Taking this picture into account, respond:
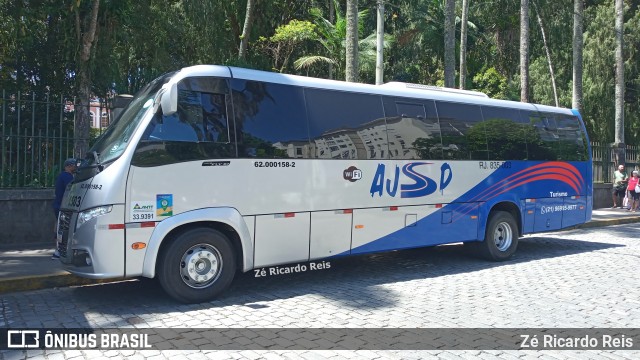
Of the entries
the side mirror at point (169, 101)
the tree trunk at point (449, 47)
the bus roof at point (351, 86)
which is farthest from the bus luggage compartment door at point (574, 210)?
the side mirror at point (169, 101)

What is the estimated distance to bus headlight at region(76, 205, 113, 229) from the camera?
640 cm

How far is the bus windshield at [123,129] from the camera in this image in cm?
674

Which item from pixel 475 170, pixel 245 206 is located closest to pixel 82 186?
pixel 245 206

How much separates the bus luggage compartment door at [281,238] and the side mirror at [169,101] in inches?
74.2

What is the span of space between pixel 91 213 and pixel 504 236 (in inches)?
307

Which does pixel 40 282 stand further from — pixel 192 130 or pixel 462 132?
pixel 462 132

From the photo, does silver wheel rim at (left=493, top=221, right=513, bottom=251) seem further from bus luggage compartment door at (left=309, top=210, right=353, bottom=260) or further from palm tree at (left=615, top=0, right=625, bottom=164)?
palm tree at (left=615, top=0, right=625, bottom=164)

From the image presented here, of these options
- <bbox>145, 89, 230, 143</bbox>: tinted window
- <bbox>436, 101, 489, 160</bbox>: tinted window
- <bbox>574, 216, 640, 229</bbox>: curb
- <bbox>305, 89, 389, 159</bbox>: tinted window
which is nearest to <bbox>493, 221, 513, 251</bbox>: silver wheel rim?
<bbox>436, 101, 489, 160</bbox>: tinted window

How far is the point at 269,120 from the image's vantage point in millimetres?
7602

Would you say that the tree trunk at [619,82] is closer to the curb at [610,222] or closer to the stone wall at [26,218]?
the curb at [610,222]

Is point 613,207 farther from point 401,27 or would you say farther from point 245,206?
point 245,206

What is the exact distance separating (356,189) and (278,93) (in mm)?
1946

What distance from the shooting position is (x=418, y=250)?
1167cm

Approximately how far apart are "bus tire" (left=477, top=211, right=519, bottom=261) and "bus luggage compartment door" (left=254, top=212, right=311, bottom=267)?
13.9 feet
